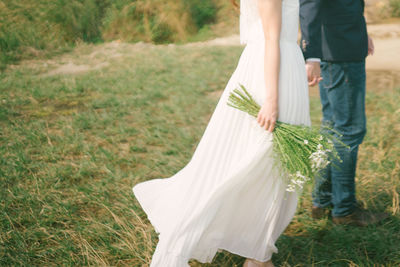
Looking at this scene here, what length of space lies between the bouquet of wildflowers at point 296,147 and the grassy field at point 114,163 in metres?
0.66

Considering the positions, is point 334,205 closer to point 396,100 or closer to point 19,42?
point 396,100

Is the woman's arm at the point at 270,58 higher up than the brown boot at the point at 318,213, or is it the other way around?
the woman's arm at the point at 270,58

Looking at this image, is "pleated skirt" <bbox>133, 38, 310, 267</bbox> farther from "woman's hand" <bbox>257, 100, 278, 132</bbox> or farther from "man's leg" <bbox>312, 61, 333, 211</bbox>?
"man's leg" <bbox>312, 61, 333, 211</bbox>

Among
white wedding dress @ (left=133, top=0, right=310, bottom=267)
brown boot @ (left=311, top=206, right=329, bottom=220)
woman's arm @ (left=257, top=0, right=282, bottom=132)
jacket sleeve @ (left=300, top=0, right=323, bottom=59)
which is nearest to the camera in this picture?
woman's arm @ (left=257, top=0, right=282, bottom=132)

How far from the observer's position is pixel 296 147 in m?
1.70

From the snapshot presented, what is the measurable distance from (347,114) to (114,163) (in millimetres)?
2107

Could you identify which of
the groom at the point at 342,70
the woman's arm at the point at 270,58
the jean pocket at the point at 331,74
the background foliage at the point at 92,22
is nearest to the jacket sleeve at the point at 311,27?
the groom at the point at 342,70

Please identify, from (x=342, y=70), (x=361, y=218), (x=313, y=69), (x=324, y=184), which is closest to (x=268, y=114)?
(x=313, y=69)

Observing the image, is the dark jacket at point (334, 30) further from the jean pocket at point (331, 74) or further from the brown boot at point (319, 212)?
the brown boot at point (319, 212)

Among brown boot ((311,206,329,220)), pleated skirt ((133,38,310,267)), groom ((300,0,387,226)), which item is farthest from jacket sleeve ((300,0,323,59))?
brown boot ((311,206,329,220))

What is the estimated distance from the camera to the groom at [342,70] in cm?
214

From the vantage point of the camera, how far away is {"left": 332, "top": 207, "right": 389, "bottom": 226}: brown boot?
95.3 inches

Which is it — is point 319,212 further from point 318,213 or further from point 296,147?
point 296,147

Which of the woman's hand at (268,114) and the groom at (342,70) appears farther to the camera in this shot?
the groom at (342,70)
